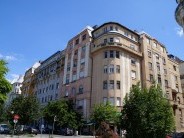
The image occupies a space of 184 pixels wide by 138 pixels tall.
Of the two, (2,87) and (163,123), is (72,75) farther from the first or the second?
(163,123)

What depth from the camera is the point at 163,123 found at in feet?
73.1

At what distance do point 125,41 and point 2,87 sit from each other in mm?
28917

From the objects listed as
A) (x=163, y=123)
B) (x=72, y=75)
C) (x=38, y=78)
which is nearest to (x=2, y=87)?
(x=163, y=123)

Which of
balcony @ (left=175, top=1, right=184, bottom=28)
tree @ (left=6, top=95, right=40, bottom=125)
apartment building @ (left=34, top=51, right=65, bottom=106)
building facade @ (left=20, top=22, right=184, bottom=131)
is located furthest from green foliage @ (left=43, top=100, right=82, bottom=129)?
balcony @ (left=175, top=1, right=184, bottom=28)

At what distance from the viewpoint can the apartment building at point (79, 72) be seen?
52844mm

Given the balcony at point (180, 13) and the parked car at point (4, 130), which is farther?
the parked car at point (4, 130)

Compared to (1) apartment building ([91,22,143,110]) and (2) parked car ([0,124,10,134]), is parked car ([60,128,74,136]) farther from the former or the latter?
(2) parked car ([0,124,10,134])

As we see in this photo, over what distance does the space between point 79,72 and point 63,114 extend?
11300mm

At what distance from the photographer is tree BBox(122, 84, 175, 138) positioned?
22078 mm

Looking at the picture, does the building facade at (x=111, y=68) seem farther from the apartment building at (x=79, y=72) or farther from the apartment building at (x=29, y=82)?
the apartment building at (x=29, y=82)

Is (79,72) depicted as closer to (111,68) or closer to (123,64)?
(111,68)

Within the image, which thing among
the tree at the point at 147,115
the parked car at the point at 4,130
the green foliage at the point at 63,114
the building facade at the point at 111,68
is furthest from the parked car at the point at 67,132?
the tree at the point at 147,115

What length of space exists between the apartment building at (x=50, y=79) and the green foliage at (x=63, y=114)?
14834 millimetres

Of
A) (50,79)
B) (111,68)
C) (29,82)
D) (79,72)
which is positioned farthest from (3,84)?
(29,82)
